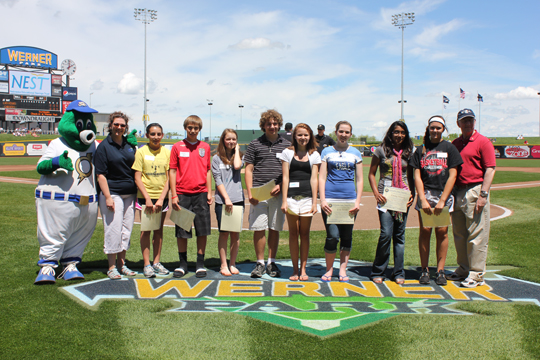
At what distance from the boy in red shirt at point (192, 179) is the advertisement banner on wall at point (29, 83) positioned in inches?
2224

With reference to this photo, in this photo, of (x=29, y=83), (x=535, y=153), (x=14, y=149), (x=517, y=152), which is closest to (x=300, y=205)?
(x=14, y=149)

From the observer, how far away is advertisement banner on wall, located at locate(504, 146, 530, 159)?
38234mm

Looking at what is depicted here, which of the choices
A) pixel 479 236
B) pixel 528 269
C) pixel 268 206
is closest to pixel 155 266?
pixel 268 206

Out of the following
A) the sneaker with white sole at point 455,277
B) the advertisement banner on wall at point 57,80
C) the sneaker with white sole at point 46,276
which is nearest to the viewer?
Result: the sneaker with white sole at point 46,276

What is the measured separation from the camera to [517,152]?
38.4m

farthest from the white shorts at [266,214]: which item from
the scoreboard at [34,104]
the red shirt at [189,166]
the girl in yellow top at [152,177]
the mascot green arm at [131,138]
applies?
the scoreboard at [34,104]

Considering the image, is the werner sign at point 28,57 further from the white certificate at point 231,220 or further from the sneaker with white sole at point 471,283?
Answer: the sneaker with white sole at point 471,283

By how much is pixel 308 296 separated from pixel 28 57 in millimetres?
63704

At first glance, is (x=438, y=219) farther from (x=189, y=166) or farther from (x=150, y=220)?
(x=150, y=220)

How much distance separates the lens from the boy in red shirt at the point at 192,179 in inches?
186

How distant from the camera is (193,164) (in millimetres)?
4770

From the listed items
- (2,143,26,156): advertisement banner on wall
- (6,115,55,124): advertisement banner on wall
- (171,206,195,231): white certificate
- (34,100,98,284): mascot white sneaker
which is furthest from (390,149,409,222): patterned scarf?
(6,115,55,124): advertisement banner on wall

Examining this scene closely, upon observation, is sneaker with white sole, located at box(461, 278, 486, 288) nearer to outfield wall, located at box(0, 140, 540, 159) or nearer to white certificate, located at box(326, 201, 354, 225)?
white certificate, located at box(326, 201, 354, 225)

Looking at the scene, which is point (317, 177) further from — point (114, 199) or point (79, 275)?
point (79, 275)
